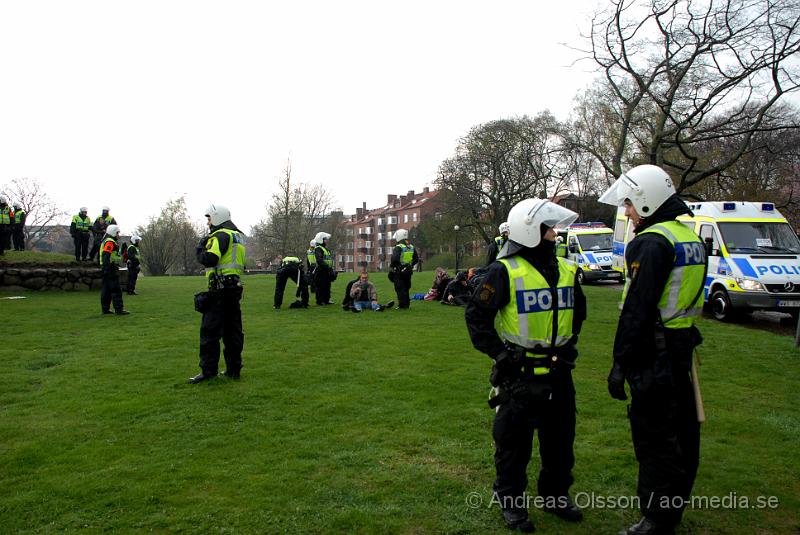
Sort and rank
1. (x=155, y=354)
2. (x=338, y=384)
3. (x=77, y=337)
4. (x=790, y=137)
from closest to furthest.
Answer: (x=338, y=384) → (x=155, y=354) → (x=77, y=337) → (x=790, y=137)

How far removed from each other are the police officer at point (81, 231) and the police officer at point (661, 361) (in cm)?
2256

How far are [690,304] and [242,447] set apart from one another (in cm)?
393

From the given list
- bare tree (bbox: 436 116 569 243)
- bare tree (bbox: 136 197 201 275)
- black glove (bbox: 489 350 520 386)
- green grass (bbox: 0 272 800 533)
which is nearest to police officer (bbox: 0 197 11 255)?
green grass (bbox: 0 272 800 533)

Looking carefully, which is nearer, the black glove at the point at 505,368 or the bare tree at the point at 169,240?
the black glove at the point at 505,368

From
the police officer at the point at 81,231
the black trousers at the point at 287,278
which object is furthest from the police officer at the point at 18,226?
the black trousers at the point at 287,278

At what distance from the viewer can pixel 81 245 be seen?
22.6 meters

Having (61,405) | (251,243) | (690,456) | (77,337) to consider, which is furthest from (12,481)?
(251,243)

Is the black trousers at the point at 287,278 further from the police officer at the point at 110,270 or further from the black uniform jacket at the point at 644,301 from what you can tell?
the black uniform jacket at the point at 644,301

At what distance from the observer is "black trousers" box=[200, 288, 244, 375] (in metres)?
7.77

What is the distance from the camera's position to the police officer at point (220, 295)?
775 cm

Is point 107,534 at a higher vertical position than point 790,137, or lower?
lower

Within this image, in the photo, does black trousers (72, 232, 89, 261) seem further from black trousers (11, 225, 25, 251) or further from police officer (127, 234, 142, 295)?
police officer (127, 234, 142, 295)

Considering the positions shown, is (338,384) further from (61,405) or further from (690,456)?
(690,456)

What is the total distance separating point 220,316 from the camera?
7.85m
